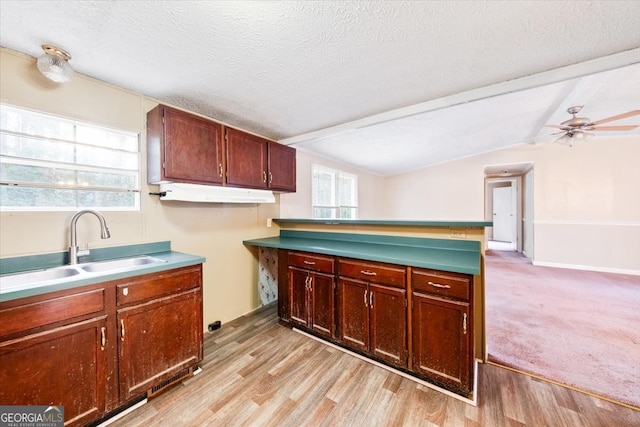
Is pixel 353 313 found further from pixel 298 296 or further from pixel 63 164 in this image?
pixel 63 164

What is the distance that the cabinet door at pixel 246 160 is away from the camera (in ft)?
7.86

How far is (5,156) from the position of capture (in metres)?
1.52

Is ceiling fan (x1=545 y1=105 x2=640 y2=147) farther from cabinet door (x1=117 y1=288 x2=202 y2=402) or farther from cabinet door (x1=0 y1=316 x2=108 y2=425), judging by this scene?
cabinet door (x1=0 y1=316 x2=108 y2=425)

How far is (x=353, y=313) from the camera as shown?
82.6 inches

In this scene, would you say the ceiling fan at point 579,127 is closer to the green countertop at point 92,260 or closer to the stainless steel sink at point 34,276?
the green countertop at point 92,260

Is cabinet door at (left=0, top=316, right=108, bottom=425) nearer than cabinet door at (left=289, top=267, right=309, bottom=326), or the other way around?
cabinet door at (left=0, top=316, right=108, bottom=425)

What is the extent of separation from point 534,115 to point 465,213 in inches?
114

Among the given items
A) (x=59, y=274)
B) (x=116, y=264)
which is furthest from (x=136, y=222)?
(x=59, y=274)

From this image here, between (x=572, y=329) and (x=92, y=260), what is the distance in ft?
14.9

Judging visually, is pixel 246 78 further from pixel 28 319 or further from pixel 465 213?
pixel 465 213

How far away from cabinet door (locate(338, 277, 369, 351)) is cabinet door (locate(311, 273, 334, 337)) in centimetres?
10

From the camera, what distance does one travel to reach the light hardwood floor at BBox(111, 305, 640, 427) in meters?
1.49

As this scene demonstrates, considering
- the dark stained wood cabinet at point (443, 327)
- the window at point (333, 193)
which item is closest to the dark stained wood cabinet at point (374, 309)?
the dark stained wood cabinet at point (443, 327)

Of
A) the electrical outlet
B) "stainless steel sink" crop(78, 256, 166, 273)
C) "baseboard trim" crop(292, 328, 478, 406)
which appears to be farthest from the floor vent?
the electrical outlet
